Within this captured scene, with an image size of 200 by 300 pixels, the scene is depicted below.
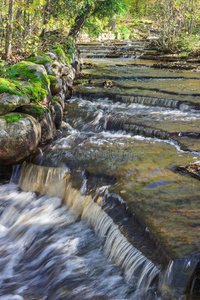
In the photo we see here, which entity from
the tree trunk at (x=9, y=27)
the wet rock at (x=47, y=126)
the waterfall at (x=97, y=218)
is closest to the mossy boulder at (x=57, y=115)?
the wet rock at (x=47, y=126)

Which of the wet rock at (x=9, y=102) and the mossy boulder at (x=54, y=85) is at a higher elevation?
the mossy boulder at (x=54, y=85)

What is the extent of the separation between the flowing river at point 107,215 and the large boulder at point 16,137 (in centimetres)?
33

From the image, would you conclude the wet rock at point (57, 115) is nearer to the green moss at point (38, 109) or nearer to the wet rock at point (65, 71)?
the green moss at point (38, 109)

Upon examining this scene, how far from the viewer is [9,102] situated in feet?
19.7

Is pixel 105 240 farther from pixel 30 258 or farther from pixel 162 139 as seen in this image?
pixel 162 139

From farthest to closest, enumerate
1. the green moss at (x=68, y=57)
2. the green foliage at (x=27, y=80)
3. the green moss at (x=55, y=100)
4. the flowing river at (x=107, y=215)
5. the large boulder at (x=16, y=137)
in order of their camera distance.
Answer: the green moss at (x=68, y=57), the green moss at (x=55, y=100), the green foliage at (x=27, y=80), the large boulder at (x=16, y=137), the flowing river at (x=107, y=215)

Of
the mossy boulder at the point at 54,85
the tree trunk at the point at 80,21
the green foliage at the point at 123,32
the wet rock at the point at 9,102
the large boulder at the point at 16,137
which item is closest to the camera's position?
the large boulder at the point at 16,137

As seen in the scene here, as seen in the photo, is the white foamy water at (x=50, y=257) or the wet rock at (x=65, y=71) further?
the wet rock at (x=65, y=71)

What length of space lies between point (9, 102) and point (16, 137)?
874 millimetres

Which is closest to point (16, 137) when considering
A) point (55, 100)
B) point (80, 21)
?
point (55, 100)

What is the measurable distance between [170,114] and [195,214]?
5371 mm

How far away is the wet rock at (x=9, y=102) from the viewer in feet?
19.4

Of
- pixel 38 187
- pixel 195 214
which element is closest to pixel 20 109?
pixel 38 187

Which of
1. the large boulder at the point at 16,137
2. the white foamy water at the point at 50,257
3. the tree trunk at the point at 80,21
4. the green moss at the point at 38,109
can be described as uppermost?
the tree trunk at the point at 80,21
